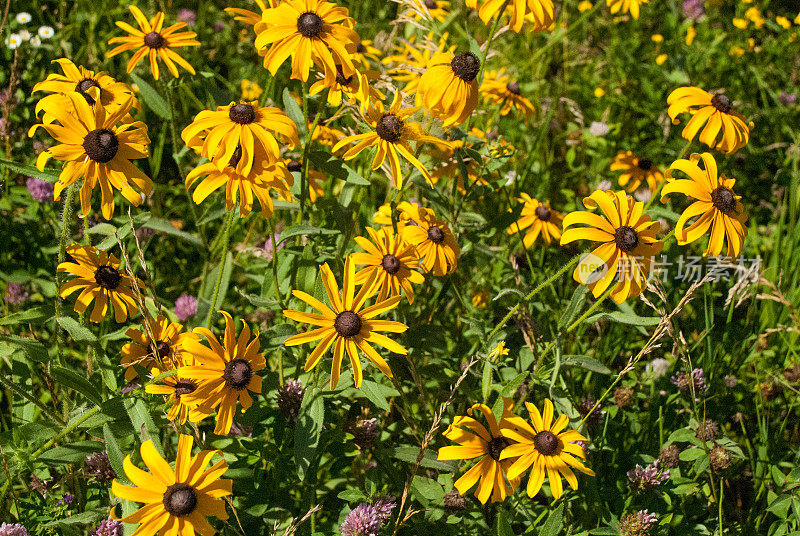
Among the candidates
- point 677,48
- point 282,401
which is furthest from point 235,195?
point 677,48

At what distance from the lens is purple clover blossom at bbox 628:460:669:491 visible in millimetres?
2229

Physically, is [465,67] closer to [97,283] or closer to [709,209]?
[709,209]

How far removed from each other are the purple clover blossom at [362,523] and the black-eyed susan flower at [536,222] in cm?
148

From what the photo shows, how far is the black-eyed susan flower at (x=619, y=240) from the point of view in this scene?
192 centimetres

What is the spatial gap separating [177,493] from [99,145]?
0.96 metres

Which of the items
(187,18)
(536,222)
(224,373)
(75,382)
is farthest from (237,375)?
(187,18)

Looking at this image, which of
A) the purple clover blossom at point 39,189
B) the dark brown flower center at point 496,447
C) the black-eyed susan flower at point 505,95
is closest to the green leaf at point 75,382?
the dark brown flower center at point 496,447

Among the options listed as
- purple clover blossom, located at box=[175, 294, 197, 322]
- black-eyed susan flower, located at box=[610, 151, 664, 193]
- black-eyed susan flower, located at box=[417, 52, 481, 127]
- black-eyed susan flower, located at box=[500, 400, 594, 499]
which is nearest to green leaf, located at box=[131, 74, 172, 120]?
purple clover blossom, located at box=[175, 294, 197, 322]

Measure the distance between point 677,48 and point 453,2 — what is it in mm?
1794

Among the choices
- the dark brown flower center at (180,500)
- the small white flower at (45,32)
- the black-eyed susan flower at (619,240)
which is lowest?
the dark brown flower center at (180,500)

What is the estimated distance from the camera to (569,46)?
507cm

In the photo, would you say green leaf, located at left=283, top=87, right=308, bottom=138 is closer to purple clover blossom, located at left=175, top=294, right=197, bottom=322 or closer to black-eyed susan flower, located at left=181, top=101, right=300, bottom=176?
black-eyed susan flower, located at left=181, top=101, right=300, bottom=176

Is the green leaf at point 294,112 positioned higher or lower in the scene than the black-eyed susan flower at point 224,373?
higher

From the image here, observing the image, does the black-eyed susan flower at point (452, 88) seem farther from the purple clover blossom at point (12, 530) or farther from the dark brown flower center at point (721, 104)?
the purple clover blossom at point (12, 530)
